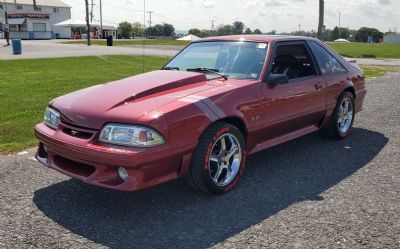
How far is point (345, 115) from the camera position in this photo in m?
6.25

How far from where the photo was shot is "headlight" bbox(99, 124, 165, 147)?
11.3ft

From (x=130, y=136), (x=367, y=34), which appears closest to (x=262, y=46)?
(x=130, y=136)

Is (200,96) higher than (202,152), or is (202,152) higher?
(200,96)

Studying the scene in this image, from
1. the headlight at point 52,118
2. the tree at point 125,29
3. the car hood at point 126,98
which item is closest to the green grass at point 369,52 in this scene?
the car hood at point 126,98

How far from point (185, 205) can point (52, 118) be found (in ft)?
4.99

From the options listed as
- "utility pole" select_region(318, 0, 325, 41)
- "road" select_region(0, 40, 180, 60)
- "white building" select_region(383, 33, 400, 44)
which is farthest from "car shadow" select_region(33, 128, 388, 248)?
"white building" select_region(383, 33, 400, 44)

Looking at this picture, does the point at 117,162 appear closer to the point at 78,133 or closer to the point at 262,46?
the point at 78,133

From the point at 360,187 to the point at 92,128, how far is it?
2699 millimetres

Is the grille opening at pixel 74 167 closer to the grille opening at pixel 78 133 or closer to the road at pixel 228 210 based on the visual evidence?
the grille opening at pixel 78 133

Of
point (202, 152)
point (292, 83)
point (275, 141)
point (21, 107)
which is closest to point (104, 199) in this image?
point (202, 152)

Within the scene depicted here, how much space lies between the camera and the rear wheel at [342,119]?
593 centimetres

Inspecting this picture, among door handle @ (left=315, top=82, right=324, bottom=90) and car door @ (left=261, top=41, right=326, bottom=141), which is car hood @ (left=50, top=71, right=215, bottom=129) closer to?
car door @ (left=261, top=41, right=326, bottom=141)

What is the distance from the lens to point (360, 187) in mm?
4352

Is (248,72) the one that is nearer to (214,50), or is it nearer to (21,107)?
(214,50)
